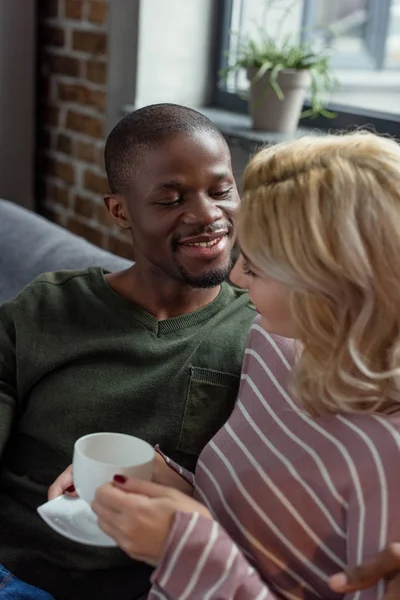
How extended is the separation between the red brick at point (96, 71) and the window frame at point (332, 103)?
32cm

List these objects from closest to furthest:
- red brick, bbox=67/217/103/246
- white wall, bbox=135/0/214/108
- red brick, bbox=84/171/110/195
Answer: white wall, bbox=135/0/214/108 < red brick, bbox=84/171/110/195 < red brick, bbox=67/217/103/246

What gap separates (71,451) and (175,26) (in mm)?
1371

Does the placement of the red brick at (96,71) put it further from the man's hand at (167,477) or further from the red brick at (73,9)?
the man's hand at (167,477)

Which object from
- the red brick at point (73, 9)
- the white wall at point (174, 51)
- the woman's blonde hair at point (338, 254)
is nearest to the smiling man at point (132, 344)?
the woman's blonde hair at point (338, 254)

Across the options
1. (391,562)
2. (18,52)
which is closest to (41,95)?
(18,52)

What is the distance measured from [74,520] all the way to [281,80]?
4.34 ft

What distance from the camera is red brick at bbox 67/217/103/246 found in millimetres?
2568

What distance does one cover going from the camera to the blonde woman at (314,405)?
35.5 inches

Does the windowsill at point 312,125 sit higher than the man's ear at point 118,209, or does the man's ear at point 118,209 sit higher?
the windowsill at point 312,125

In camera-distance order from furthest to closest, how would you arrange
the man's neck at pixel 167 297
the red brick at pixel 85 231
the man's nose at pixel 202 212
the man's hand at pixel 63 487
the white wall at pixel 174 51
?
the red brick at pixel 85 231 < the white wall at pixel 174 51 < the man's neck at pixel 167 297 < the man's nose at pixel 202 212 < the man's hand at pixel 63 487

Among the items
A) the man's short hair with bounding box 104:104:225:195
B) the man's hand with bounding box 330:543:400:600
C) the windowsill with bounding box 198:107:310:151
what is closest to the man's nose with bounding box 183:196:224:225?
the man's short hair with bounding box 104:104:225:195

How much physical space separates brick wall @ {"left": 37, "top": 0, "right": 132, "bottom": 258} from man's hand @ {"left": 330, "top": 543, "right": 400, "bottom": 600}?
A: 1.64 metres

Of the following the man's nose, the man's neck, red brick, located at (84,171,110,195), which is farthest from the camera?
red brick, located at (84,171,110,195)

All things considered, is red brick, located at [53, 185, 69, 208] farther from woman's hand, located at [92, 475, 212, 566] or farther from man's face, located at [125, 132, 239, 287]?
woman's hand, located at [92, 475, 212, 566]
